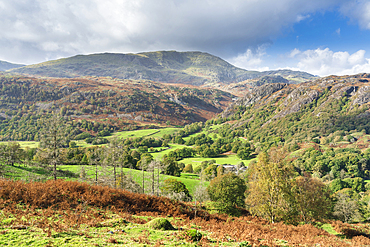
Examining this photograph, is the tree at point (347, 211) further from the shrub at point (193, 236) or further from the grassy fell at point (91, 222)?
the shrub at point (193, 236)

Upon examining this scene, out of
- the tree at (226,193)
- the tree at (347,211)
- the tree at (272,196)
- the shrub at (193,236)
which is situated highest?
the shrub at (193,236)

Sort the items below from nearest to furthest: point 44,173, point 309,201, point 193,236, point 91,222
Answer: point 193,236 → point 91,222 → point 309,201 → point 44,173

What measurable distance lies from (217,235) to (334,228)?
23.5m

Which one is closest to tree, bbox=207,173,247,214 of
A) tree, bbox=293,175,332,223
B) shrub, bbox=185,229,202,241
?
tree, bbox=293,175,332,223

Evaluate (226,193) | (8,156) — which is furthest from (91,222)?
(8,156)

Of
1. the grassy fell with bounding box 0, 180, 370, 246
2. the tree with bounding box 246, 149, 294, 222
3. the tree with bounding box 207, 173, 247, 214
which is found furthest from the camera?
the tree with bounding box 207, 173, 247, 214

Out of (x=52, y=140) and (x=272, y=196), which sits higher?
(x=52, y=140)

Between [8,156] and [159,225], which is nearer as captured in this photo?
[159,225]

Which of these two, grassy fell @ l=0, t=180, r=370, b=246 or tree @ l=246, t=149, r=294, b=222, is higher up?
grassy fell @ l=0, t=180, r=370, b=246

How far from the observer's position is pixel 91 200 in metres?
14.2

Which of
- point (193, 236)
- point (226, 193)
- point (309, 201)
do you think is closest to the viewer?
point (193, 236)

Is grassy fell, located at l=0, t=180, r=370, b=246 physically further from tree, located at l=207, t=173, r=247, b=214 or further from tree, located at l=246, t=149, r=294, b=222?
tree, located at l=207, t=173, r=247, b=214

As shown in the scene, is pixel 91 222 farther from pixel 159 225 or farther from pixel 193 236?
pixel 193 236

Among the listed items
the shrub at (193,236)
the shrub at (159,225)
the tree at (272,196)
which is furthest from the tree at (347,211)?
the shrub at (159,225)
